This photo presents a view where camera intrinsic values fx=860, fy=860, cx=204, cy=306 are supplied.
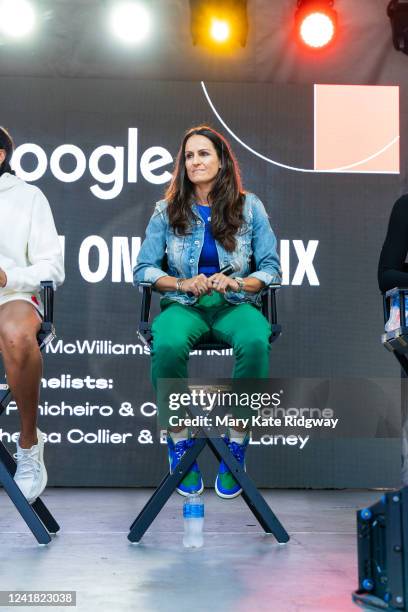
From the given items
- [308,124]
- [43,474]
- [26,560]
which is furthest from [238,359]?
[308,124]

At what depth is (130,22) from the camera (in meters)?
4.82

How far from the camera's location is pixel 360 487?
451 cm

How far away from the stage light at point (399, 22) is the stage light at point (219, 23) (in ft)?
2.63

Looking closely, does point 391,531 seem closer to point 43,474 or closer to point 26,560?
point 26,560

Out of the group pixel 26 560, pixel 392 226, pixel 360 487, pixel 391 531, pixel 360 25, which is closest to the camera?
pixel 391 531

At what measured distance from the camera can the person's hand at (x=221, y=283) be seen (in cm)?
286

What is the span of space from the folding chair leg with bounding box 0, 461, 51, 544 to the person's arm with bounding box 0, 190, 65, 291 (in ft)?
1.96

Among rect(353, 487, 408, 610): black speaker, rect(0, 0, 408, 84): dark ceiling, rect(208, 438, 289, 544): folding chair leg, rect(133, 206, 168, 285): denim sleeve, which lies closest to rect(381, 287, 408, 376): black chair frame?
rect(208, 438, 289, 544): folding chair leg

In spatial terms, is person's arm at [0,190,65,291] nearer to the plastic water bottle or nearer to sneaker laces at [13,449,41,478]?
sneaker laces at [13,449,41,478]

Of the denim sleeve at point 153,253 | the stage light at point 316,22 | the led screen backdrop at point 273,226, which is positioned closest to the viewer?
the denim sleeve at point 153,253

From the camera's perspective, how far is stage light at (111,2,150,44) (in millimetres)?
4805

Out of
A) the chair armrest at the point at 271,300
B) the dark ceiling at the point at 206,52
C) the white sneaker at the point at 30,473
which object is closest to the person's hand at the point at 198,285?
the chair armrest at the point at 271,300

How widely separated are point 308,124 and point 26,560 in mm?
3088

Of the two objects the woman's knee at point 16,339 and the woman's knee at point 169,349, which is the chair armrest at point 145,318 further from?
the woman's knee at point 16,339
